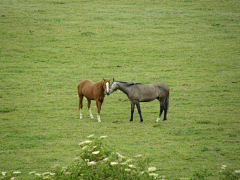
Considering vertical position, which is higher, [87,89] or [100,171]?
[87,89]

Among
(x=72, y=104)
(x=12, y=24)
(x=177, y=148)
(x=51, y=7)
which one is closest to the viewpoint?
(x=177, y=148)

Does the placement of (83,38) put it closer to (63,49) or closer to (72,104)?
(63,49)

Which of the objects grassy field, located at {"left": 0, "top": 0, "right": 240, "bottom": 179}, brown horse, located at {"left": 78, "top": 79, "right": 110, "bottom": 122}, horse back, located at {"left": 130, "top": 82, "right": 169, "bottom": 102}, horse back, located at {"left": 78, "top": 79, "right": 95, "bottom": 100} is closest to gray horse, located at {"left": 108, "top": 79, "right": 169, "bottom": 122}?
horse back, located at {"left": 130, "top": 82, "right": 169, "bottom": 102}

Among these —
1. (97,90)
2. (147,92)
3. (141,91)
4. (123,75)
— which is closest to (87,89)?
(97,90)

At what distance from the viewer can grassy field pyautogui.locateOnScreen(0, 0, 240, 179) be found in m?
10.3

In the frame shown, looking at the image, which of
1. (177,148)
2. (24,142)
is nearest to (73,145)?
(24,142)

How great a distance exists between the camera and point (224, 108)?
51.7 feet

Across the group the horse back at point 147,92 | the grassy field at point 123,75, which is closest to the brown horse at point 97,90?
the grassy field at point 123,75

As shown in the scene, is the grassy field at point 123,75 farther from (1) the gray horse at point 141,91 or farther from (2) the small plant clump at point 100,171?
(2) the small plant clump at point 100,171

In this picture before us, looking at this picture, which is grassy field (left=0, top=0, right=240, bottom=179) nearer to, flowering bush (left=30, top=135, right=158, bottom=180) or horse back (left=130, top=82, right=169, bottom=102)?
horse back (left=130, top=82, right=169, bottom=102)

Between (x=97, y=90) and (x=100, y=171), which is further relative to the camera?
(x=97, y=90)

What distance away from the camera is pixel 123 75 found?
863 inches

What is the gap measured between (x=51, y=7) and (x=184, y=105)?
30687 mm

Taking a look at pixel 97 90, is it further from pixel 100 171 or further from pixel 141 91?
pixel 100 171
